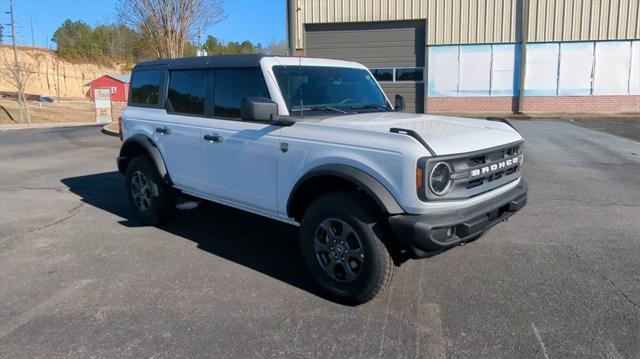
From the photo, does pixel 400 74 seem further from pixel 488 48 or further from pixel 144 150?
pixel 144 150

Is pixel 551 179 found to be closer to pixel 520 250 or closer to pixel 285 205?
pixel 520 250

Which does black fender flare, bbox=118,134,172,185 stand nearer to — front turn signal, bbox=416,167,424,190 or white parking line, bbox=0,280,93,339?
white parking line, bbox=0,280,93,339

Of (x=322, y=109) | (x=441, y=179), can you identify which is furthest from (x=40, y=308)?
(x=441, y=179)

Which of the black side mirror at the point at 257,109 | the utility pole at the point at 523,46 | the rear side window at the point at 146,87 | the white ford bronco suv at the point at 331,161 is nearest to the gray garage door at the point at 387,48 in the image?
the utility pole at the point at 523,46

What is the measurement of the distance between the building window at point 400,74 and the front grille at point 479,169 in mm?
21259

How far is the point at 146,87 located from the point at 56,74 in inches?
3358

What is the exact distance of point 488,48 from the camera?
950 inches

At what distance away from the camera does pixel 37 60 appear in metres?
75.8

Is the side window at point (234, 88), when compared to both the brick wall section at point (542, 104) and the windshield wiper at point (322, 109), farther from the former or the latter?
the brick wall section at point (542, 104)

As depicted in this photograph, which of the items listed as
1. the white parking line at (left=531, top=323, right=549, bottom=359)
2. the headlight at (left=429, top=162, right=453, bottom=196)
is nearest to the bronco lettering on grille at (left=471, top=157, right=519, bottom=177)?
the headlight at (left=429, top=162, right=453, bottom=196)

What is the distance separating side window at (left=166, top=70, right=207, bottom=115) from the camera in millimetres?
5215

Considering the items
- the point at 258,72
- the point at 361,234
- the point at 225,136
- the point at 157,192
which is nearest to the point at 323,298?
the point at 361,234

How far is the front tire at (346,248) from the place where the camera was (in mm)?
3650

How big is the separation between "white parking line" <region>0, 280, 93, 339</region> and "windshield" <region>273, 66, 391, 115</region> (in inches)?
91.6
